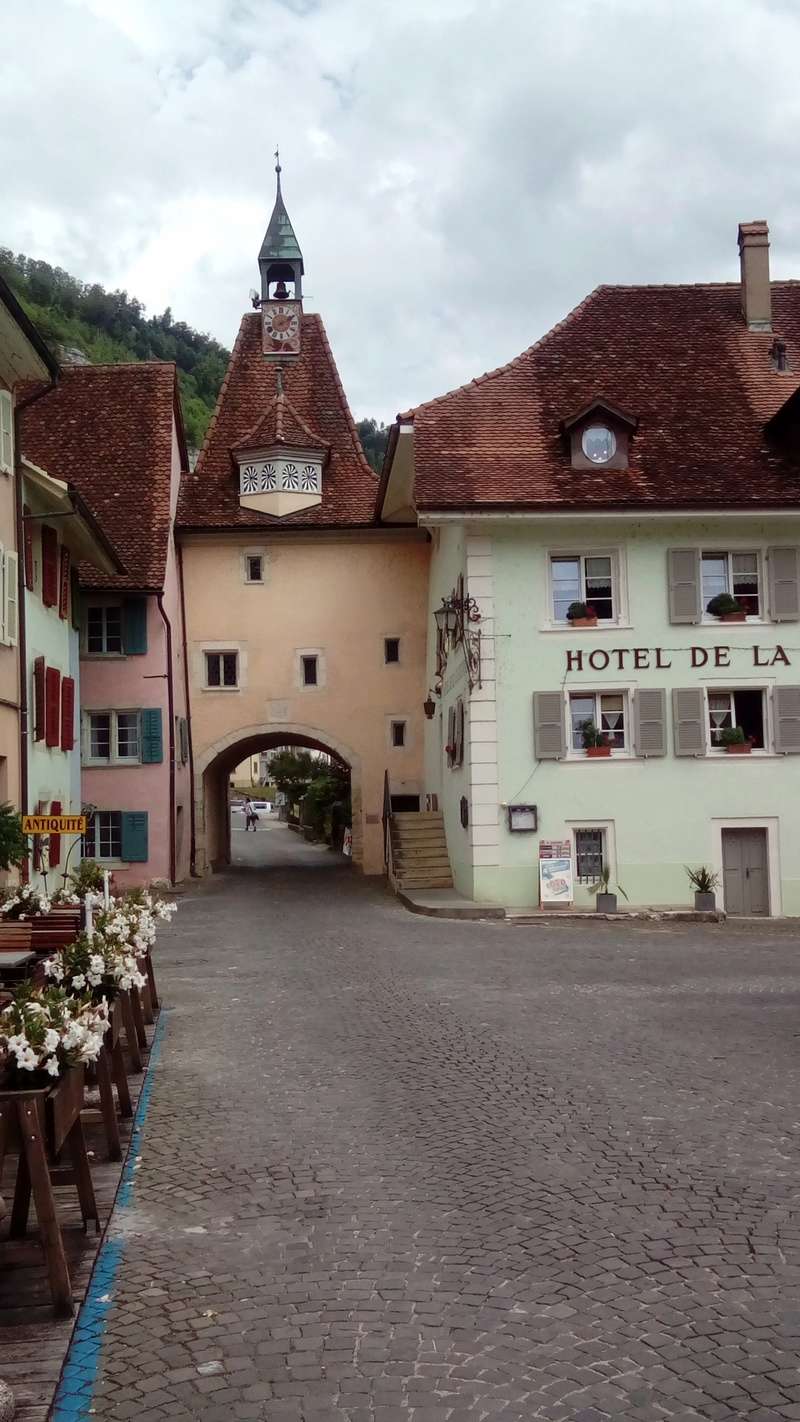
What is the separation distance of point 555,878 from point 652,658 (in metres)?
4.19

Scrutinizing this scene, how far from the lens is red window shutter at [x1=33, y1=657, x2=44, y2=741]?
2297 cm

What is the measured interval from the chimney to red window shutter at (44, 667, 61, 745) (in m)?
15.7

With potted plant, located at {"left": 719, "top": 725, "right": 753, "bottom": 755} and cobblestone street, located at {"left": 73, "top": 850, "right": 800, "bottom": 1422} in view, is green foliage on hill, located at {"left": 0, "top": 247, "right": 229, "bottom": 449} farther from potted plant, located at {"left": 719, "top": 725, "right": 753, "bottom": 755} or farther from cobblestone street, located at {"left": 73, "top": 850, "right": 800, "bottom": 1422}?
cobblestone street, located at {"left": 73, "top": 850, "right": 800, "bottom": 1422}

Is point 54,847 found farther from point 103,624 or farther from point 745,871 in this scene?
point 745,871

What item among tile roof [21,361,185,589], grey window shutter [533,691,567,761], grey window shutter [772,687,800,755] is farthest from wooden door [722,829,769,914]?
tile roof [21,361,185,589]

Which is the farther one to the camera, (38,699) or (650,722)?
(650,722)

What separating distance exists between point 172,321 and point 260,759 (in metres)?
40.5

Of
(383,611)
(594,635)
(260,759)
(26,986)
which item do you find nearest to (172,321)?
(260,759)

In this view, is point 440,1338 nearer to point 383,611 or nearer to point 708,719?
point 708,719

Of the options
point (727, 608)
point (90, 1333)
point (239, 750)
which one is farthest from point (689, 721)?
point (90, 1333)

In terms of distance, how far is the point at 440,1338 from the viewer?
504 centimetres

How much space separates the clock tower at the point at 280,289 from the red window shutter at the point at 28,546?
638 inches

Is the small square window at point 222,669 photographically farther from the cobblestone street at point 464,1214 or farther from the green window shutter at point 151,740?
the cobblestone street at point 464,1214

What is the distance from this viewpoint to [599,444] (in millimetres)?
25484
